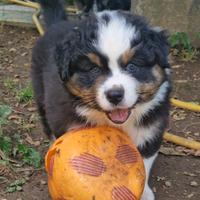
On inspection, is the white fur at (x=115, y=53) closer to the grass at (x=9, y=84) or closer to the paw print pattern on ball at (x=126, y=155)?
the paw print pattern on ball at (x=126, y=155)

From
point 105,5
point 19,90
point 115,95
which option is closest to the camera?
point 115,95

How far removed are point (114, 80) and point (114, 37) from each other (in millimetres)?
225

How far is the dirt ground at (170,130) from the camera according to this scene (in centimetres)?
389

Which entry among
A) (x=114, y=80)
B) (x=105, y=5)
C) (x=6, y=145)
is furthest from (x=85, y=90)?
(x=105, y=5)

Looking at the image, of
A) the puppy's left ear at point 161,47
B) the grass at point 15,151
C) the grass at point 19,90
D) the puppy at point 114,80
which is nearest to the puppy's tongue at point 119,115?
the puppy at point 114,80

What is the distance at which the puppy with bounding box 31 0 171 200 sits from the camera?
2.97m

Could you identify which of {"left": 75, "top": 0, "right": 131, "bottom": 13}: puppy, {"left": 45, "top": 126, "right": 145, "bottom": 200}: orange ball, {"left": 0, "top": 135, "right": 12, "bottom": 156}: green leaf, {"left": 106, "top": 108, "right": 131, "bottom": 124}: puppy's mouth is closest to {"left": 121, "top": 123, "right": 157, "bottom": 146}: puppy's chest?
→ {"left": 45, "top": 126, "right": 145, "bottom": 200}: orange ball

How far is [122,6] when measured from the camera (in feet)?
22.6

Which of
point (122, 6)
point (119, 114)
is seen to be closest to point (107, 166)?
point (119, 114)

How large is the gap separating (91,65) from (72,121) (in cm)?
50

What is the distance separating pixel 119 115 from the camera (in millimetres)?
3148

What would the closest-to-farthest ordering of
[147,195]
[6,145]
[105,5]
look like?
1. [147,195]
2. [6,145]
3. [105,5]

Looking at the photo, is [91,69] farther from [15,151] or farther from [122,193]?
[15,151]

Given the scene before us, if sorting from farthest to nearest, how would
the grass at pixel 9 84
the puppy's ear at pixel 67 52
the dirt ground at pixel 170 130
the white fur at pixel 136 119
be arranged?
the grass at pixel 9 84 < the dirt ground at pixel 170 130 < the white fur at pixel 136 119 < the puppy's ear at pixel 67 52
